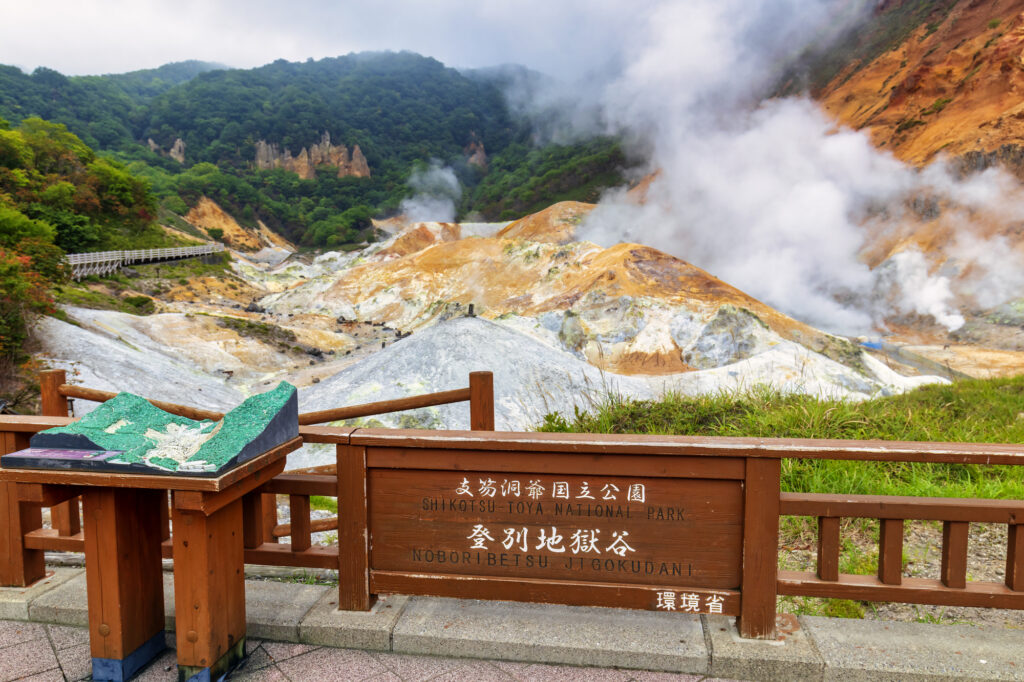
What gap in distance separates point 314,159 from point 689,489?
84987mm

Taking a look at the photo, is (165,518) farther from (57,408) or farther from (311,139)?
(311,139)

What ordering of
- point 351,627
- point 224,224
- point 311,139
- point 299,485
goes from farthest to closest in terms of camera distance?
1. point 311,139
2. point 224,224
3. point 299,485
4. point 351,627

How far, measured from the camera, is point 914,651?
7.00ft

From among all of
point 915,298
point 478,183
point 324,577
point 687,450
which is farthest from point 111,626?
point 478,183

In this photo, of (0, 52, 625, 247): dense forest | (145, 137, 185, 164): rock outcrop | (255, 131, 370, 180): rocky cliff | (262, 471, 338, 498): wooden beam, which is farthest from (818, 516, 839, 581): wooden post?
(145, 137, 185, 164): rock outcrop

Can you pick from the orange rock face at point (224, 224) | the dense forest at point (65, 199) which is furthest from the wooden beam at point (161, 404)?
the orange rock face at point (224, 224)

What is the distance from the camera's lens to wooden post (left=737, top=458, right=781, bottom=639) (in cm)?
211

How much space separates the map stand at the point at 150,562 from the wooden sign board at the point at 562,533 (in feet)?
1.70

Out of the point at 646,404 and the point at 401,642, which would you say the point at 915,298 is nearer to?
the point at 646,404

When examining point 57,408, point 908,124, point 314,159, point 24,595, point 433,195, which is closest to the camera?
point 24,595

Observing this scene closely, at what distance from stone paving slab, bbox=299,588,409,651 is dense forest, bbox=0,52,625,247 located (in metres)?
56.8

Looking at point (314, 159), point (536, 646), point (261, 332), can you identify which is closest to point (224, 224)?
point (314, 159)

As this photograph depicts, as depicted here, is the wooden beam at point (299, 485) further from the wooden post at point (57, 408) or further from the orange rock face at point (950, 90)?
the orange rock face at point (950, 90)

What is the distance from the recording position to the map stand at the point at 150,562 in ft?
6.21
